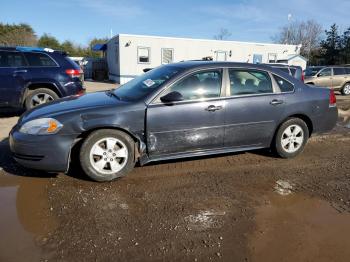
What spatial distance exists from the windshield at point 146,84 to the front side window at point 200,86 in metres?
0.19

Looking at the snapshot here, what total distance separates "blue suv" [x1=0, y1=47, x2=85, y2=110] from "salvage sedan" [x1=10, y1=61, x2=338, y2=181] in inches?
135

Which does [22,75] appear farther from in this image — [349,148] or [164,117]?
[349,148]

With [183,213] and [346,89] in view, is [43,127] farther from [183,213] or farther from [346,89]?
[346,89]

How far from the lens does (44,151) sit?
4.16 m

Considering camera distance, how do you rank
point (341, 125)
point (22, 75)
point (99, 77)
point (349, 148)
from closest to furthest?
point (349, 148)
point (22, 75)
point (341, 125)
point (99, 77)

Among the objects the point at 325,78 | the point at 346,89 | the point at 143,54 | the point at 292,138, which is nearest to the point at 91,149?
the point at 292,138

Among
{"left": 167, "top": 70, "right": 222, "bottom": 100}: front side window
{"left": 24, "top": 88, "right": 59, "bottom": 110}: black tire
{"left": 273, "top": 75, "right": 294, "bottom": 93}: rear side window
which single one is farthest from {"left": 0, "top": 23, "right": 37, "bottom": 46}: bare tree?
{"left": 273, "top": 75, "right": 294, "bottom": 93}: rear side window

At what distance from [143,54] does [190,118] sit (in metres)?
20.8

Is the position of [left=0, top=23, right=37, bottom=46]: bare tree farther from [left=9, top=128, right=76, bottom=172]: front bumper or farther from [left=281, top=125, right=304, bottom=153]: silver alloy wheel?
[left=281, top=125, right=304, bottom=153]: silver alloy wheel

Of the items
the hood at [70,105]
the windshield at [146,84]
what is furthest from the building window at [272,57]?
the hood at [70,105]

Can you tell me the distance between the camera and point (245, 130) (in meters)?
5.12

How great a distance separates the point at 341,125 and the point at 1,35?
154 feet

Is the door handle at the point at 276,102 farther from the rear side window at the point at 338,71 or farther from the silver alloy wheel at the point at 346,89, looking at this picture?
the silver alloy wheel at the point at 346,89

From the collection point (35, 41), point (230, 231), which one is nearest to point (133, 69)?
point (230, 231)
